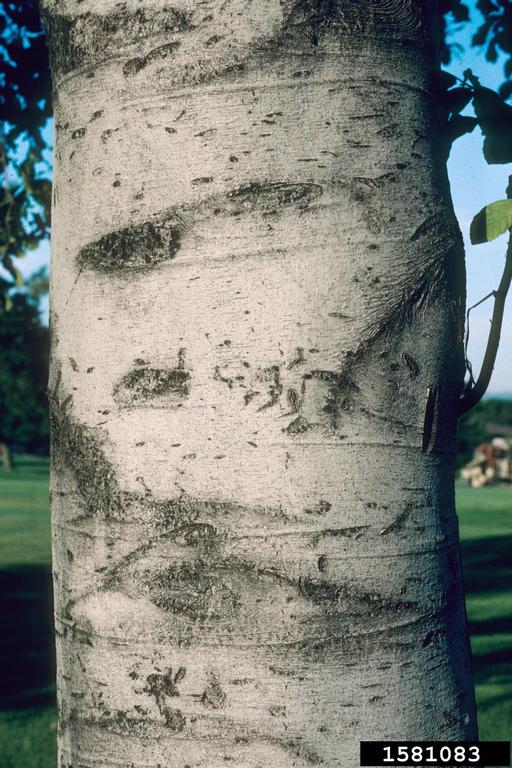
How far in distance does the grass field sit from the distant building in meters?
17.7

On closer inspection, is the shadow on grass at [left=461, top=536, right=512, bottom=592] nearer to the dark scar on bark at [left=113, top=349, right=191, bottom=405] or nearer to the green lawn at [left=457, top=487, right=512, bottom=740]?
the green lawn at [left=457, top=487, right=512, bottom=740]

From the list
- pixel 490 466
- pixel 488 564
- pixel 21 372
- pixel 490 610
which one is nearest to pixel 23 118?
pixel 490 610

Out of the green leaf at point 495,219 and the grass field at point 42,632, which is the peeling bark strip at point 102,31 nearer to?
the green leaf at point 495,219

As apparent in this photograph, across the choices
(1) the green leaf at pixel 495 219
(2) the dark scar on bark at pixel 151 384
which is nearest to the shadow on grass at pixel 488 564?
(1) the green leaf at pixel 495 219

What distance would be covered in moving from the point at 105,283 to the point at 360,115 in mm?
351

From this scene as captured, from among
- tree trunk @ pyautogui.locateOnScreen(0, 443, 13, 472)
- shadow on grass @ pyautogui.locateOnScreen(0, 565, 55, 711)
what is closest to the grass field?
shadow on grass @ pyautogui.locateOnScreen(0, 565, 55, 711)

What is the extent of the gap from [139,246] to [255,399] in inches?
8.8

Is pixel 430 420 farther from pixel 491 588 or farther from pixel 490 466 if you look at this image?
pixel 490 466

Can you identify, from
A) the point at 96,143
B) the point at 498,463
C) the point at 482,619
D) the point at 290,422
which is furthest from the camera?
the point at 498,463

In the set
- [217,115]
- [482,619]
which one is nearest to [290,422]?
[217,115]

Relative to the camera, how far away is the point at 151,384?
890mm

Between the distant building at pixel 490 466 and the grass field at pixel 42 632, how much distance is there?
17.7 m

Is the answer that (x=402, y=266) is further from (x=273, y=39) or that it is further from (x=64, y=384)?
(x=64, y=384)

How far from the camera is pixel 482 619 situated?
8.62 m
